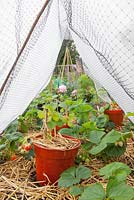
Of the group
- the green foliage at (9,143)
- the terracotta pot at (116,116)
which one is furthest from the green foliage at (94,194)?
the terracotta pot at (116,116)

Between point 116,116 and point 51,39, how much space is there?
0.72 m

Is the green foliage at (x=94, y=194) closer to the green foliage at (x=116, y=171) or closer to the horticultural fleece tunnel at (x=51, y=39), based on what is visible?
the green foliage at (x=116, y=171)

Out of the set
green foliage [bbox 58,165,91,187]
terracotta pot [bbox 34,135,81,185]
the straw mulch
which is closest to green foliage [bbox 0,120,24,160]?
the straw mulch

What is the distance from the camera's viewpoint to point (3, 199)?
1.13 meters

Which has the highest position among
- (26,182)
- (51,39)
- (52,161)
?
(51,39)

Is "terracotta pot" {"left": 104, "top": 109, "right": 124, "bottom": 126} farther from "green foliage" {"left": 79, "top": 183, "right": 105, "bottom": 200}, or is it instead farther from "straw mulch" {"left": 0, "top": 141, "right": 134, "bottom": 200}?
"green foliage" {"left": 79, "top": 183, "right": 105, "bottom": 200}

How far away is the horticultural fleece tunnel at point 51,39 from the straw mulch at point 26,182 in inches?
9.1

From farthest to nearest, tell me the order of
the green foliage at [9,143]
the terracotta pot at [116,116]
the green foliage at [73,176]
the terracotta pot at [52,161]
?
1. the terracotta pot at [116,116]
2. the green foliage at [9,143]
3. the terracotta pot at [52,161]
4. the green foliage at [73,176]

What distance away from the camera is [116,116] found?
1925 millimetres

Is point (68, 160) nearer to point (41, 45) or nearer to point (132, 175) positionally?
point (132, 175)

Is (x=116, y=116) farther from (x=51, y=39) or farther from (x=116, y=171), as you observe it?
(x=116, y=171)

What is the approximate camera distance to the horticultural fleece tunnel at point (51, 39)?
2.80 ft

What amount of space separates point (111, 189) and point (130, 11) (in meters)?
0.52

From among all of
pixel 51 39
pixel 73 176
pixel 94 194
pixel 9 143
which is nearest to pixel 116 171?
pixel 94 194
